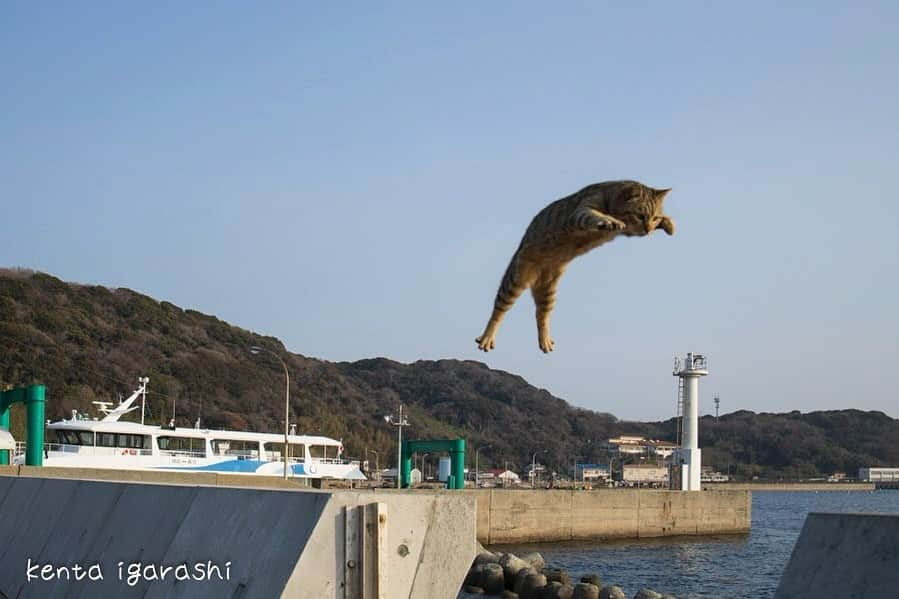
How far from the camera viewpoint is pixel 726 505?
5981cm

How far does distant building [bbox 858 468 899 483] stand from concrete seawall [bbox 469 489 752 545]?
132m

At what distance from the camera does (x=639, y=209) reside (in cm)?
575

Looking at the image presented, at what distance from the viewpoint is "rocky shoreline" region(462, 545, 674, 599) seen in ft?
79.6

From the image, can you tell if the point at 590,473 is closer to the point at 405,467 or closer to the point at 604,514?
the point at 604,514

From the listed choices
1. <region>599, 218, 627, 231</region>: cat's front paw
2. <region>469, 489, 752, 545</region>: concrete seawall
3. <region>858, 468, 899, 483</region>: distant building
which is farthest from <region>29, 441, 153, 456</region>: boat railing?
<region>858, 468, 899, 483</region>: distant building

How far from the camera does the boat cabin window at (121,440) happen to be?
42.5m

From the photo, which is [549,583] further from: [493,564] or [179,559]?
[179,559]

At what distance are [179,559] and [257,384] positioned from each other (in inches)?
4219

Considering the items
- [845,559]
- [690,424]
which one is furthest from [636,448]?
[845,559]

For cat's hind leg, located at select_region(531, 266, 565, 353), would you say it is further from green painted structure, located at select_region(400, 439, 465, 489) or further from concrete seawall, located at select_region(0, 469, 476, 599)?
green painted structure, located at select_region(400, 439, 465, 489)

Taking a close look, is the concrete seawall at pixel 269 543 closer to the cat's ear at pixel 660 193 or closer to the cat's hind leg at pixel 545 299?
the cat's hind leg at pixel 545 299

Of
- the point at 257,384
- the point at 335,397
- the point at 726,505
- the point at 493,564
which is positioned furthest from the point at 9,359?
the point at 493,564

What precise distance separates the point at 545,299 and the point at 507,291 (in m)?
0.27

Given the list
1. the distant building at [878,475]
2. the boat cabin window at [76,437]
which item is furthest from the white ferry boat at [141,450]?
the distant building at [878,475]
